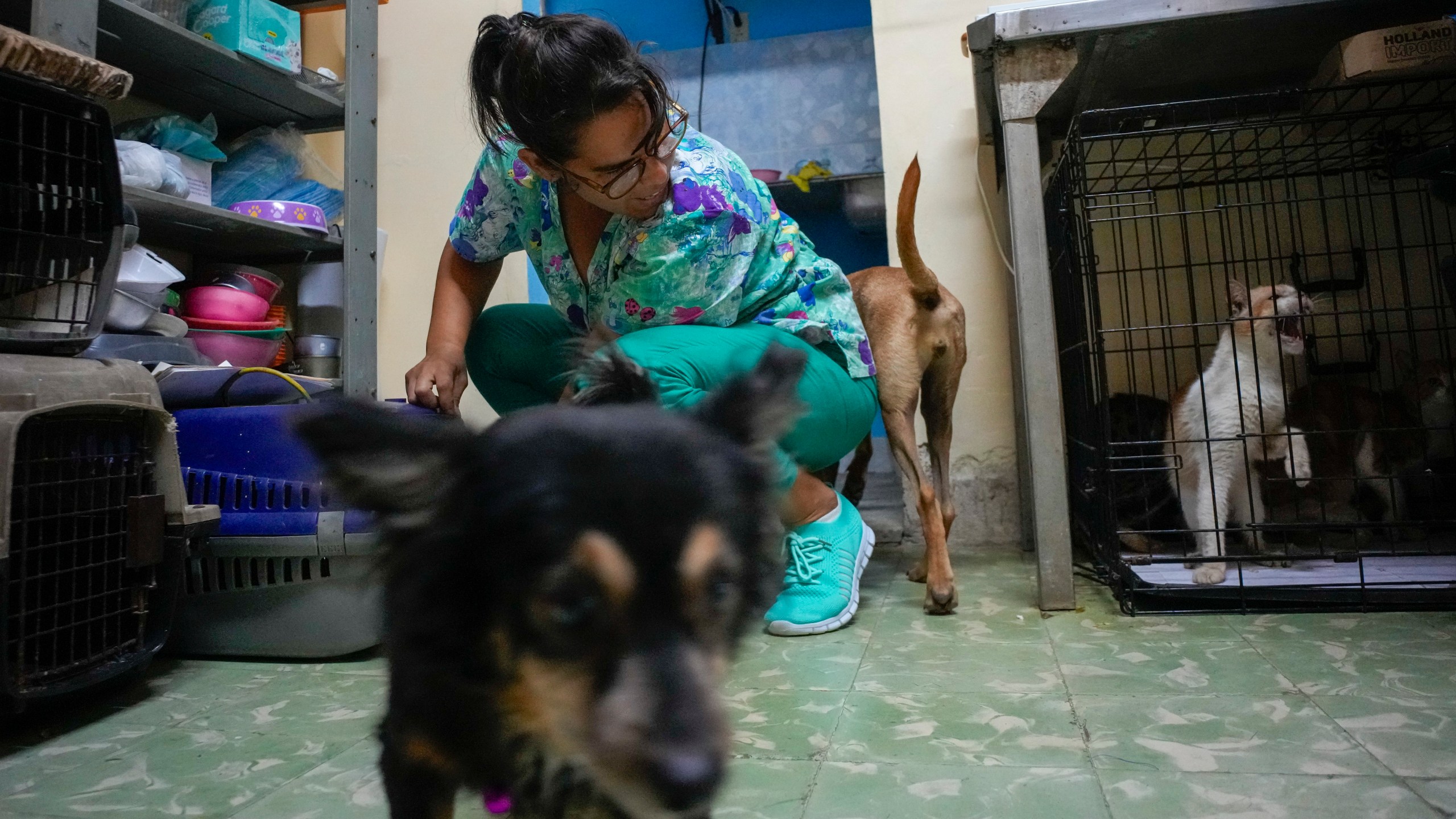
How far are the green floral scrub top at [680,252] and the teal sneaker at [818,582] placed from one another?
420mm

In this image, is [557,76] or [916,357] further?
[916,357]

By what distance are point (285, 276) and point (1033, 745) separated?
2.63 metres

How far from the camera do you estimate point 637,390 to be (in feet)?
2.78

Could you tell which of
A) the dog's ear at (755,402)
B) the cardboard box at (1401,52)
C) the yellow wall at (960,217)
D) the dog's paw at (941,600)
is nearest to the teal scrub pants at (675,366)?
the dog's paw at (941,600)

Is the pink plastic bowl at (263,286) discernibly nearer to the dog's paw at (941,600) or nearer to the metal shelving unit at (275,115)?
the metal shelving unit at (275,115)

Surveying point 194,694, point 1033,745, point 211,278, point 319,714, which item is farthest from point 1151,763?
point 211,278

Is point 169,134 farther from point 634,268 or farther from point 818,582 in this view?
point 818,582

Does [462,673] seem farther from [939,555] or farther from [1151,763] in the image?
[939,555]

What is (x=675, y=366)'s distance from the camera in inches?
58.8

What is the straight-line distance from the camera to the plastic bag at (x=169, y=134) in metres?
2.24

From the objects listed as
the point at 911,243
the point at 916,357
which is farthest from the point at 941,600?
the point at 911,243

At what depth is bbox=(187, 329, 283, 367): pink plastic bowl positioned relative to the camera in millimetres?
2238

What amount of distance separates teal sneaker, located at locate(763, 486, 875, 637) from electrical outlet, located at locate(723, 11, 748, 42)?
3.11m

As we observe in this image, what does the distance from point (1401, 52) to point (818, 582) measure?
1.74m
